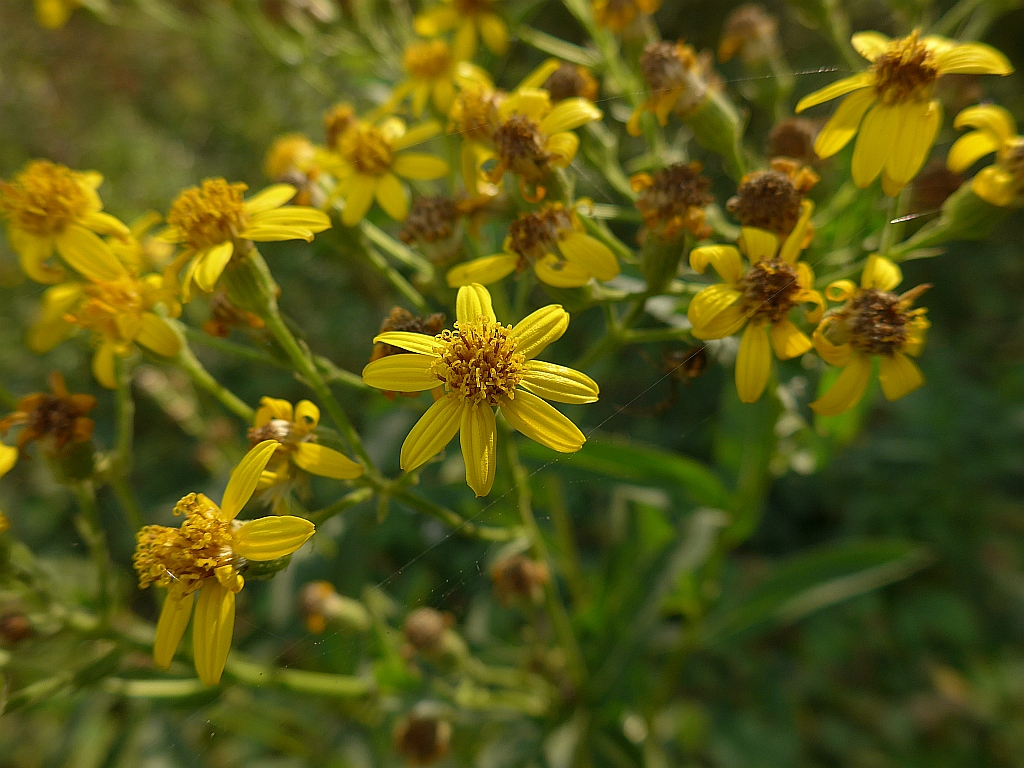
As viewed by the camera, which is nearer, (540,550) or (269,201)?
(269,201)

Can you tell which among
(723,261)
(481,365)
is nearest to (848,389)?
(723,261)

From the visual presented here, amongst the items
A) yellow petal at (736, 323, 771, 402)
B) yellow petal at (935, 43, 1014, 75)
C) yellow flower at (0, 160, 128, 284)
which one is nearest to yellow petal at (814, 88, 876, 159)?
yellow petal at (935, 43, 1014, 75)

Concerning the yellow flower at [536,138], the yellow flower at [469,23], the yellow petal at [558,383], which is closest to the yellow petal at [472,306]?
the yellow petal at [558,383]

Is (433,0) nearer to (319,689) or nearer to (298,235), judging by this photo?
(298,235)

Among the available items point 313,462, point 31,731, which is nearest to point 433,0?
point 313,462

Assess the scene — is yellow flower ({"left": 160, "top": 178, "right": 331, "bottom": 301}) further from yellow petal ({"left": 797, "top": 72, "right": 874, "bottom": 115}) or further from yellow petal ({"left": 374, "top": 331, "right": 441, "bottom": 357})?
yellow petal ({"left": 797, "top": 72, "right": 874, "bottom": 115})

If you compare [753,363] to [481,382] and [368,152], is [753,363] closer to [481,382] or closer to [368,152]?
[481,382]
